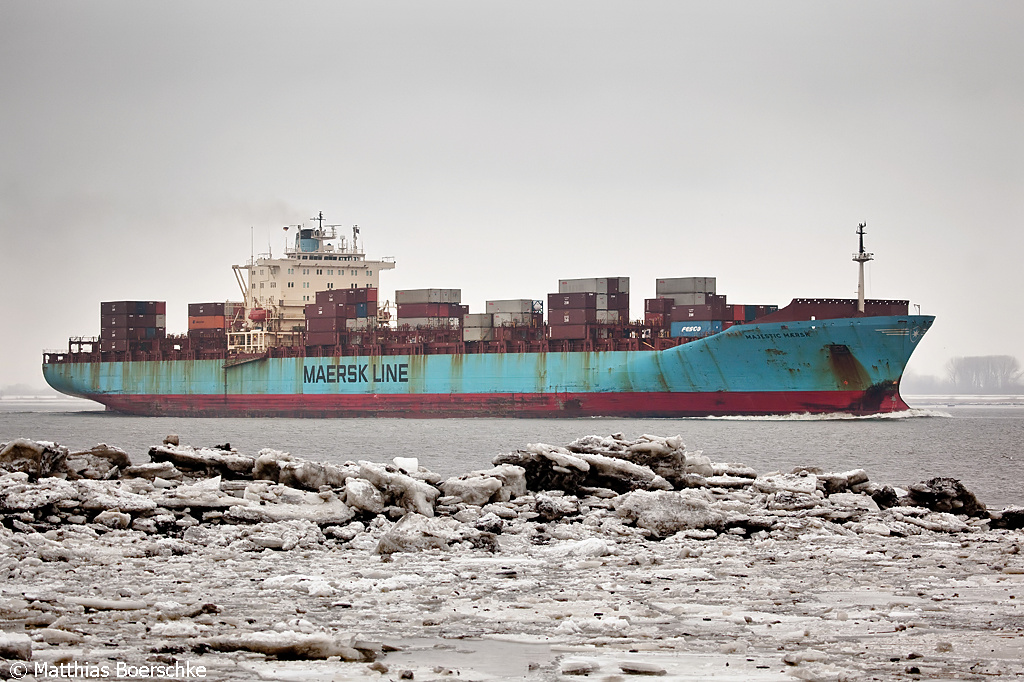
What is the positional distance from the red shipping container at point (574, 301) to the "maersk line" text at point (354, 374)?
8.08 m

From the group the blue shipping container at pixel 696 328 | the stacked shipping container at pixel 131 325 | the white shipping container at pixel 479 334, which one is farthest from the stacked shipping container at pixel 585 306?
the stacked shipping container at pixel 131 325

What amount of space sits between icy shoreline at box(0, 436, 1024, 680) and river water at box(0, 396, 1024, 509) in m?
6.20

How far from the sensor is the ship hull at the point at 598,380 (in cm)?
4209

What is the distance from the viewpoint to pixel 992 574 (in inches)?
383

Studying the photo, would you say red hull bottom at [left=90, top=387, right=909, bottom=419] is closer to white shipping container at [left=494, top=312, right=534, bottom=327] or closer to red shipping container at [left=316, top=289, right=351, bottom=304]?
white shipping container at [left=494, top=312, right=534, bottom=327]

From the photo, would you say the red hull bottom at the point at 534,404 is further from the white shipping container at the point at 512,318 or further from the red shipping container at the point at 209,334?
the red shipping container at the point at 209,334

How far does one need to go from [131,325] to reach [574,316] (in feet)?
90.4

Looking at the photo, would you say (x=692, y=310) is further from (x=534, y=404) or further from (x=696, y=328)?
(x=534, y=404)

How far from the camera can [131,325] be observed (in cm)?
6050

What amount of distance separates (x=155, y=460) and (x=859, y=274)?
35.7m

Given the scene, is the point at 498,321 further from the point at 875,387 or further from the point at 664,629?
the point at 664,629

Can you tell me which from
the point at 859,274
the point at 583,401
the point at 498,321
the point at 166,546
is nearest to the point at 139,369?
the point at 498,321

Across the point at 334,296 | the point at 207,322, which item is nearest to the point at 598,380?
the point at 334,296

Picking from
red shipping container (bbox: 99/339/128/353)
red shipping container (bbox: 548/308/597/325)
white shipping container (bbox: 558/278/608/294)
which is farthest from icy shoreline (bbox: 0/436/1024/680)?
red shipping container (bbox: 99/339/128/353)
